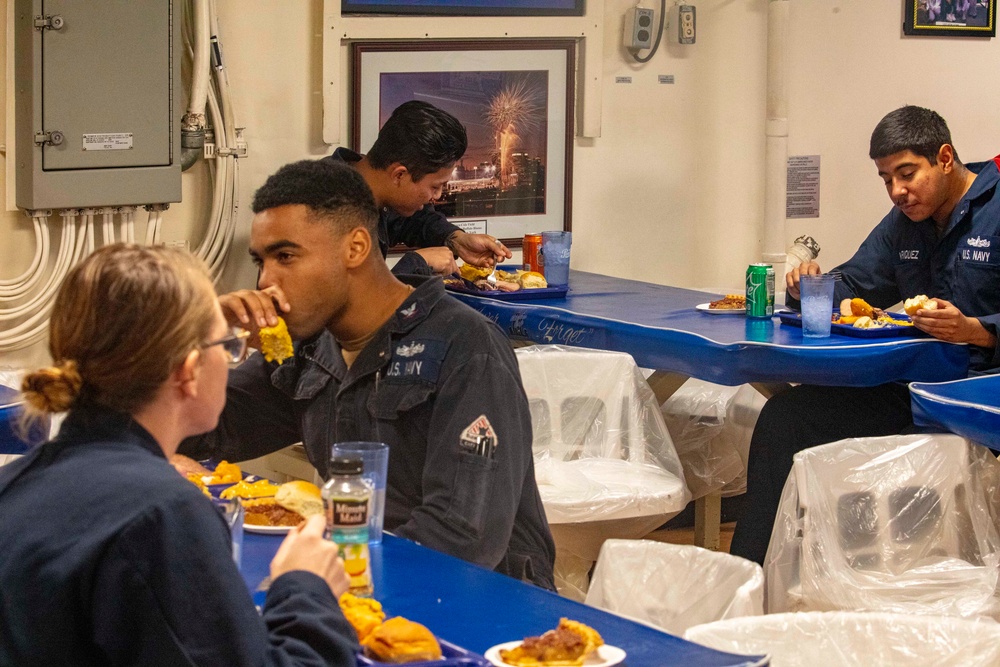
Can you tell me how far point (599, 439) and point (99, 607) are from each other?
2.77 m

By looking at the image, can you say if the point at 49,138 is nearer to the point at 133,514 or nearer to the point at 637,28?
the point at 637,28

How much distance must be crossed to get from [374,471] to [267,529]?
0.23 meters

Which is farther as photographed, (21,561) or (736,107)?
(736,107)

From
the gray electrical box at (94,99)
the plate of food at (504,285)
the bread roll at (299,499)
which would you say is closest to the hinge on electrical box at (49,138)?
the gray electrical box at (94,99)

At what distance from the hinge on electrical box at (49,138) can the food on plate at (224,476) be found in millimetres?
2320

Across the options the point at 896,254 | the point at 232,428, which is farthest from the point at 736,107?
the point at 232,428

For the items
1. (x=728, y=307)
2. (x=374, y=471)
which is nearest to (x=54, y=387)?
(x=374, y=471)

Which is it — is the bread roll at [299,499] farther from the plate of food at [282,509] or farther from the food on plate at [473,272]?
the food on plate at [473,272]

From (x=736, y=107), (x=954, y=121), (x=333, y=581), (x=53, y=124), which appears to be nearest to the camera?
(x=333, y=581)

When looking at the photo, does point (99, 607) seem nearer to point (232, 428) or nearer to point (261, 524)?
point (261, 524)

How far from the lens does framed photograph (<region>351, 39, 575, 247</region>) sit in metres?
5.31

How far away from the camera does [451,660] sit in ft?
4.96

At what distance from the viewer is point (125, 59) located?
4453mm

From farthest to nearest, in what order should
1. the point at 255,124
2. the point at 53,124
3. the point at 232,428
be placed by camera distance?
1. the point at 255,124
2. the point at 53,124
3. the point at 232,428
